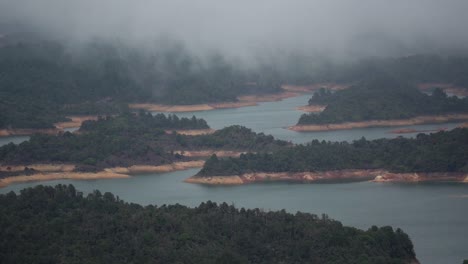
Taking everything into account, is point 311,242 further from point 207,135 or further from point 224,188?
point 207,135

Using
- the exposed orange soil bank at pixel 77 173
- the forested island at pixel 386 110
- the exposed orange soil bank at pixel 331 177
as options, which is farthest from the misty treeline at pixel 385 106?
the exposed orange soil bank at pixel 331 177

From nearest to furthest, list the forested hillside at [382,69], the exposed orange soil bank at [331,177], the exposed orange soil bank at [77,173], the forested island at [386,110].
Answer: the exposed orange soil bank at [331,177] → the exposed orange soil bank at [77,173] → the forested island at [386,110] → the forested hillside at [382,69]

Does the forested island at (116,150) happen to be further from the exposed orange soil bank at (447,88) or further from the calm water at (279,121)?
the exposed orange soil bank at (447,88)

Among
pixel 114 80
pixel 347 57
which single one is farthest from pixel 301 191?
pixel 347 57

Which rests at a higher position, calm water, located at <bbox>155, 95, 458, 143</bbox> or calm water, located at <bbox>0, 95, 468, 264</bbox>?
calm water, located at <bbox>155, 95, 458, 143</bbox>

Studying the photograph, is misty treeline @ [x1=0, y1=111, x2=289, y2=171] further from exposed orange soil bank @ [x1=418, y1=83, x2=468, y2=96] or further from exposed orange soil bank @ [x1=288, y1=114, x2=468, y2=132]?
exposed orange soil bank @ [x1=418, y1=83, x2=468, y2=96]

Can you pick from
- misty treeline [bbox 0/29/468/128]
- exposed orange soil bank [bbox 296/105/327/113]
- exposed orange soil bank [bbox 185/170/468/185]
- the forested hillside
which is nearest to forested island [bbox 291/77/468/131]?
exposed orange soil bank [bbox 296/105/327/113]
